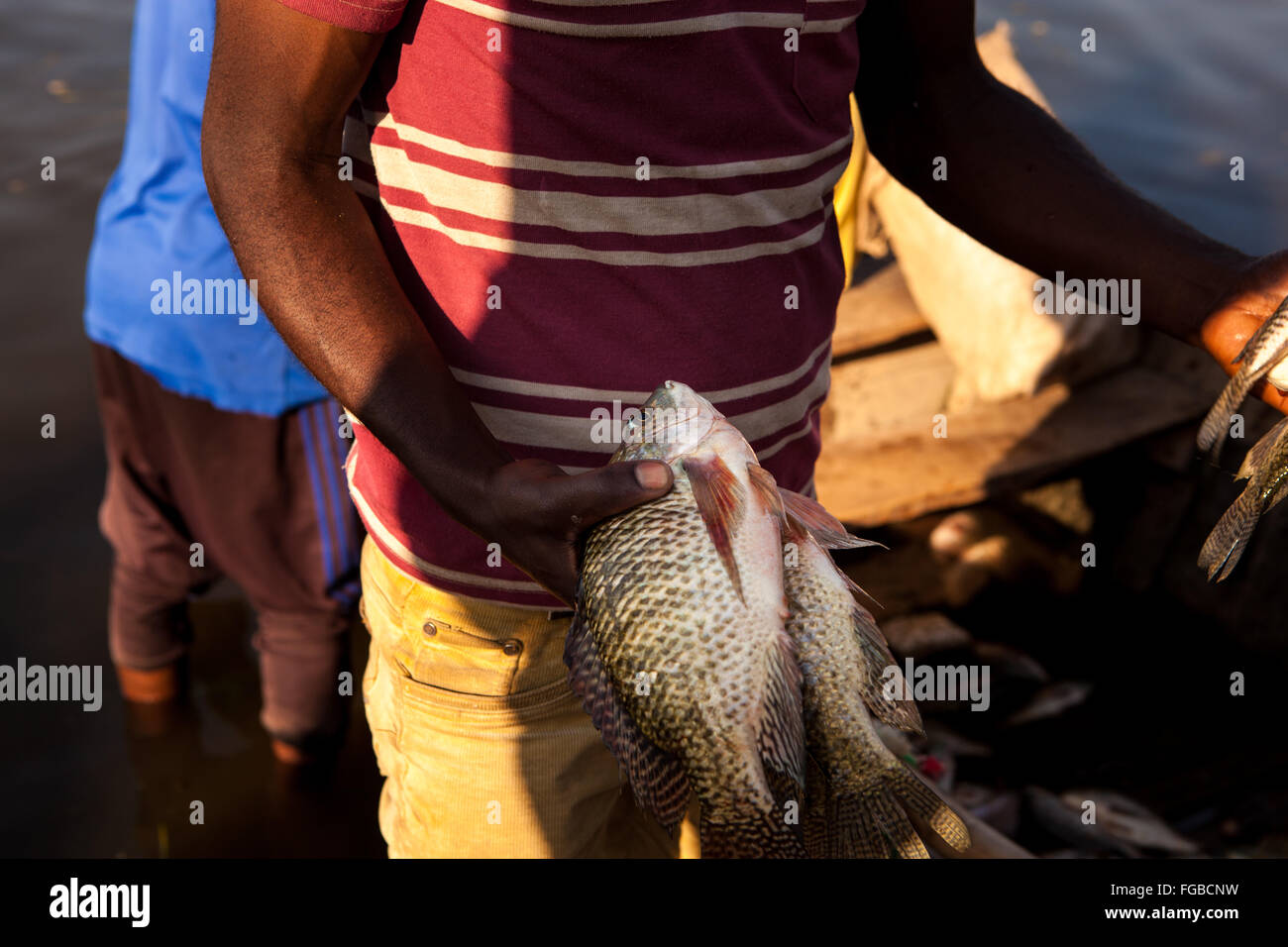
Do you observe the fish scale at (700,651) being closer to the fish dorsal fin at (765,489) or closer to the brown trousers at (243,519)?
the fish dorsal fin at (765,489)

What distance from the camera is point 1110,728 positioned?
425 cm

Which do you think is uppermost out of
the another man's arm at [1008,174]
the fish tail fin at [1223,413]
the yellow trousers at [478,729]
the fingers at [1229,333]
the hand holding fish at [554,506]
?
the another man's arm at [1008,174]

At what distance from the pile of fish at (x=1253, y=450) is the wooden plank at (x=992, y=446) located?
222cm

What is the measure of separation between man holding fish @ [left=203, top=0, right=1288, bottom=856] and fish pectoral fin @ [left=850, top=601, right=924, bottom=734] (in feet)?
0.27

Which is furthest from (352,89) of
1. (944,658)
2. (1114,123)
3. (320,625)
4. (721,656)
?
(1114,123)

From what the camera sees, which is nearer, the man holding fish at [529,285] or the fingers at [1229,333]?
the man holding fish at [529,285]

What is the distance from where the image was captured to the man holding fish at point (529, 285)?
4.82 feet

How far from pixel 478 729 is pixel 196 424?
1.53 metres

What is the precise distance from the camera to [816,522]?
61.7 inches

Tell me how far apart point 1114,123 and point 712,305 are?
730 cm

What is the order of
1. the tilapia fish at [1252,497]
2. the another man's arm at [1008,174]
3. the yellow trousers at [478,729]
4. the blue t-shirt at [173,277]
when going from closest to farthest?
the tilapia fish at [1252,497] → the yellow trousers at [478,729] → the another man's arm at [1008,174] → the blue t-shirt at [173,277]

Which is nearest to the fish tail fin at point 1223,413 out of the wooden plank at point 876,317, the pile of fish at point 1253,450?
the pile of fish at point 1253,450

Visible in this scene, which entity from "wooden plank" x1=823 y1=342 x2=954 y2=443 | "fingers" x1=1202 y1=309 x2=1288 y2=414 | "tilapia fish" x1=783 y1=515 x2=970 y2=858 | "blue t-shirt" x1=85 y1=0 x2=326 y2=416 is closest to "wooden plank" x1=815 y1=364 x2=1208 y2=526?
"wooden plank" x1=823 y1=342 x2=954 y2=443

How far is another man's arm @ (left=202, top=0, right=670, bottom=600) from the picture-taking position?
144cm
